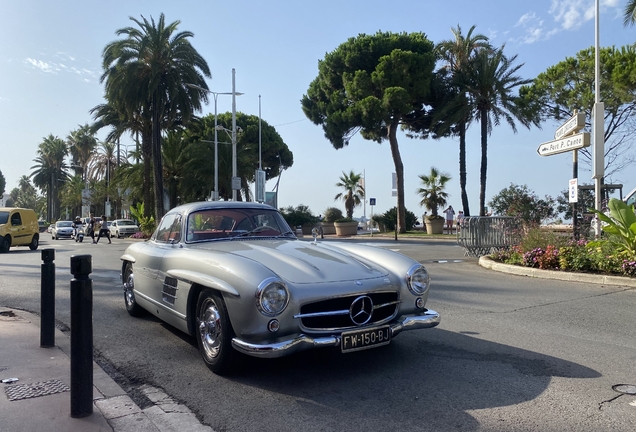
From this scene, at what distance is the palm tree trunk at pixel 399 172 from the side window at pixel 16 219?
→ 68.4 ft

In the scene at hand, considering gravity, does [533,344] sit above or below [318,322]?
below

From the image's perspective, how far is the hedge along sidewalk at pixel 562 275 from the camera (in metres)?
8.97

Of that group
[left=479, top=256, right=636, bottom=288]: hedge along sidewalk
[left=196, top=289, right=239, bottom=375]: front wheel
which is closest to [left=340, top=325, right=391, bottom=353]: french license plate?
[left=196, top=289, right=239, bottom=375]: front wheel

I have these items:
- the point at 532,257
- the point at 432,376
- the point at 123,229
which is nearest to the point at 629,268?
the point at 532,257

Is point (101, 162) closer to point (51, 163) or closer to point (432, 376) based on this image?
point (51, 163)

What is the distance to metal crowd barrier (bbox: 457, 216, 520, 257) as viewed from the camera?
1428 cm

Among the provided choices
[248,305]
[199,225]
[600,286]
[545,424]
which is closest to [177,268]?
[199,225]

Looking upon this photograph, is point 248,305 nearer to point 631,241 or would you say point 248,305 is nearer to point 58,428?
point 58,428

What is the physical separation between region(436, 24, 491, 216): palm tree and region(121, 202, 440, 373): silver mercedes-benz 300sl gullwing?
28774 mm

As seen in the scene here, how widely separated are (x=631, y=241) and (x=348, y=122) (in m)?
25.7

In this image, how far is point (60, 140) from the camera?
7625 cm

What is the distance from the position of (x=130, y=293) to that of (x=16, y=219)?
17.1 meters

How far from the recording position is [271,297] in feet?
12.3

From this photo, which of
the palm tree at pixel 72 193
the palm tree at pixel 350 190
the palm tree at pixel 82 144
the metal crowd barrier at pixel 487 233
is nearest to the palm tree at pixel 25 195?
the palm tree at pixel 72 193
